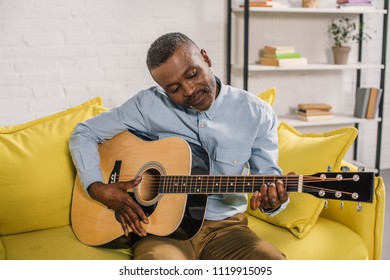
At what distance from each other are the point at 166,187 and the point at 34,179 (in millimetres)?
547

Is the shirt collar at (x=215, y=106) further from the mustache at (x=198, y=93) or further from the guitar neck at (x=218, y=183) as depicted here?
the guitar neck at (x=218, y=183)

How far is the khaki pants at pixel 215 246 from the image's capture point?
1600 millimetres

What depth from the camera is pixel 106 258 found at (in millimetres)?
1706

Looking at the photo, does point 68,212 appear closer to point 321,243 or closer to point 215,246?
point 215,246

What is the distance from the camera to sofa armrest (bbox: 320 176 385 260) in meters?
1.78

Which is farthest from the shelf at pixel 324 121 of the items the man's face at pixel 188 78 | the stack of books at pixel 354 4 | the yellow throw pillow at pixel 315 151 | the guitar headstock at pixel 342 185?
the guitar headstock at pixel 342 185

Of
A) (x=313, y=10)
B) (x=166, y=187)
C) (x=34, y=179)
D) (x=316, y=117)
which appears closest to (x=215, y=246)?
(x=166, y=187)

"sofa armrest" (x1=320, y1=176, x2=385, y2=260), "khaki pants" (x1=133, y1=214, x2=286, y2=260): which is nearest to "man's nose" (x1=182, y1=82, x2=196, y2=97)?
"khaki pants" (x1=133, y1=214, x2=286, y2=260)

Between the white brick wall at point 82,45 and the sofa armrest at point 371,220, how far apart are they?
193 centimetres

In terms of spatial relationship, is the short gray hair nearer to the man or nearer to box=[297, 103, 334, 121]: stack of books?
the man

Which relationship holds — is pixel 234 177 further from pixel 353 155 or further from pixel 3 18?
pixel 353 155

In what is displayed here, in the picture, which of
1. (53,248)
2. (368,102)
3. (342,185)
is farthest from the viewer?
(368,102)

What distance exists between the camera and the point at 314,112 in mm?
3662

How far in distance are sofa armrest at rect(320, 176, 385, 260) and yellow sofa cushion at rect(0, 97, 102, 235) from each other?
103 cm
